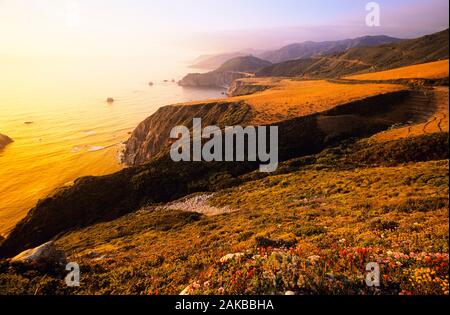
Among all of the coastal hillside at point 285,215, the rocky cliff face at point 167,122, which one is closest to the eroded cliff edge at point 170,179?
the coastal hillside at point 285,215

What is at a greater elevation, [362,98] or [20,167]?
[362,98]

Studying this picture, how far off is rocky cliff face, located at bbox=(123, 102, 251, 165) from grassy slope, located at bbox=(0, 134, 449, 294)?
28.1m

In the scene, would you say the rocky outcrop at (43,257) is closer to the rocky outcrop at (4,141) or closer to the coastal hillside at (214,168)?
the coastal hillside at (214,168)

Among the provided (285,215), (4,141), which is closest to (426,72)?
(285,215)

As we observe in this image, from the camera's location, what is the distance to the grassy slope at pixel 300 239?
8.70 meters

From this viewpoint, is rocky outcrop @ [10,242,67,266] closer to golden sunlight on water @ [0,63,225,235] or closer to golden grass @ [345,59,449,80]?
golden grass @ [345,59,449,80]

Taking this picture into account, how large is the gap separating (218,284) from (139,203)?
2440 centimetres

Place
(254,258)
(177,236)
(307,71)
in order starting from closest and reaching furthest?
(254,258) → (177,236) → (307,71)

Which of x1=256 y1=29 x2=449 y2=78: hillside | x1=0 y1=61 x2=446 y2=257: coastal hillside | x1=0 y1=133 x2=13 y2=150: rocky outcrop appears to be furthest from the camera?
x1=256 y1=29 x2=449 y2=78: hillside

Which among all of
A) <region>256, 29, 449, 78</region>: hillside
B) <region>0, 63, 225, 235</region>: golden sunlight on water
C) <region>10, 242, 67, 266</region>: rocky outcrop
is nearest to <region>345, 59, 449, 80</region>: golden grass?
<region>10, 242, 67, 266</region>: rocky outcrop

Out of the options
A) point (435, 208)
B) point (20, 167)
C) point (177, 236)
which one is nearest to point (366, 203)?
point (435, 208)

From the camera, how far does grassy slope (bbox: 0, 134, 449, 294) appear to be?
870cm

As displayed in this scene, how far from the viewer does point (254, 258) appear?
35.4 ft

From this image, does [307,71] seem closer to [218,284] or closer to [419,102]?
[419,102]
